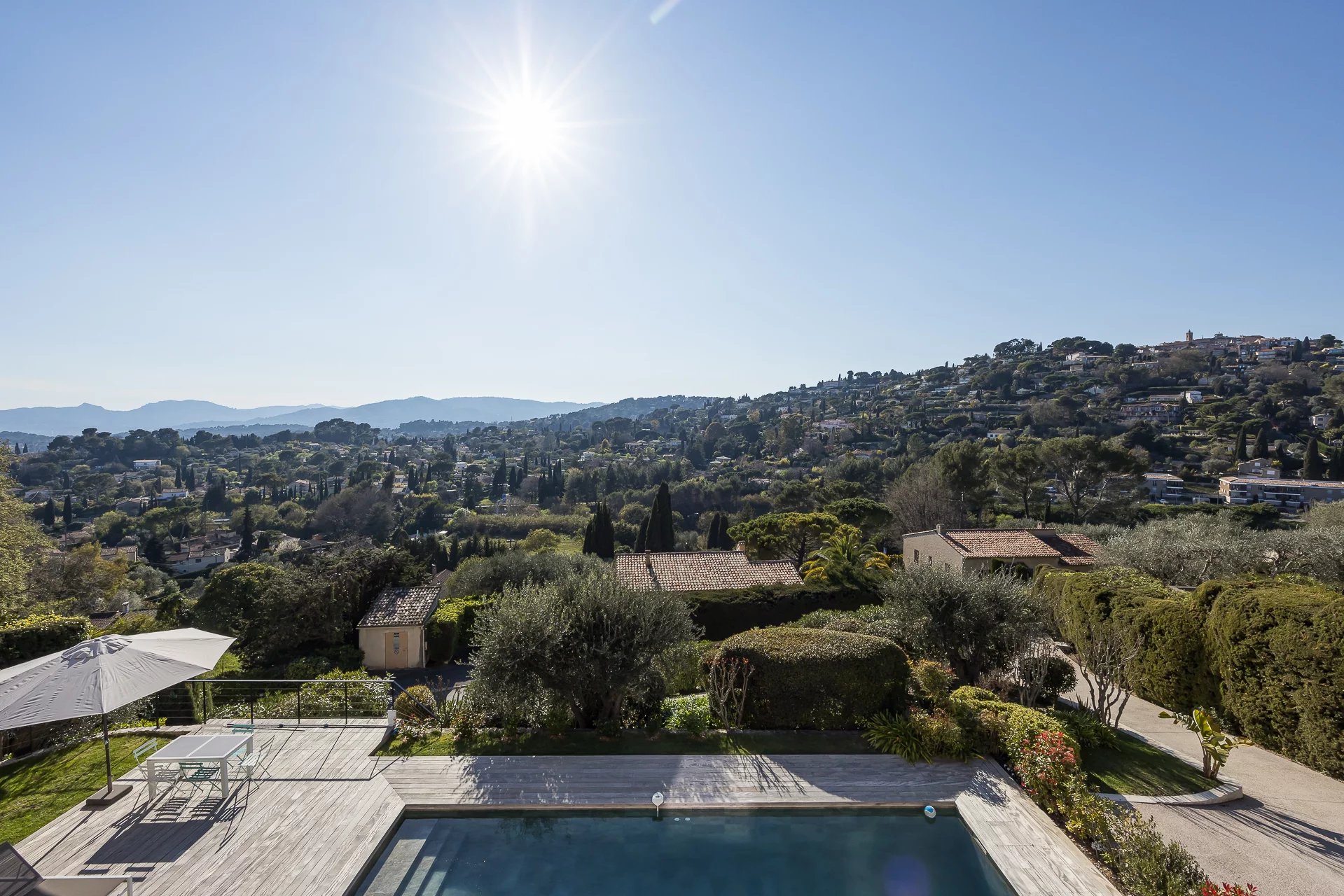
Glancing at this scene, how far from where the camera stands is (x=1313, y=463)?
160 ft

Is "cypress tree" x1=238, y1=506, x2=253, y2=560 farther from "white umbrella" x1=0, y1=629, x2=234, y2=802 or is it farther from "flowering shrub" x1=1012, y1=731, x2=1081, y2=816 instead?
"flowering shrub" x1=1012, y1=731, x2=1081, y2=816

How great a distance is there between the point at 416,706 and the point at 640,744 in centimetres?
375

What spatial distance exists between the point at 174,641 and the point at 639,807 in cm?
604

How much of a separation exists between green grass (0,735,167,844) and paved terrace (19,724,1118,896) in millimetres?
322

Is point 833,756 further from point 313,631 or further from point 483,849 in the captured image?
point 313,631

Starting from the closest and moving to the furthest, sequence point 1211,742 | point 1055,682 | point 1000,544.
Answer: point 1211,742 → point 1055,682 → point 1000,544

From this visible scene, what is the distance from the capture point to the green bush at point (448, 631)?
62.7 ft

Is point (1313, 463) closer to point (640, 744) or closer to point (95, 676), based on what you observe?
point (640, 744)

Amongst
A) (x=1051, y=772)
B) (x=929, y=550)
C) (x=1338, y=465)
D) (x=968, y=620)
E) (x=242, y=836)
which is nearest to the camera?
(x=242, y=836)

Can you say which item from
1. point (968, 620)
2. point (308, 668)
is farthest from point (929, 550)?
point (308, 668)

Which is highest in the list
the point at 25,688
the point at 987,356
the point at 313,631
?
the point at 987,356

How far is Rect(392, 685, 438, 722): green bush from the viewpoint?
9.88 m

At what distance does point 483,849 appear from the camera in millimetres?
6961

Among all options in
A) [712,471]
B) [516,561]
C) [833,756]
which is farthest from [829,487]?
[712,471]
